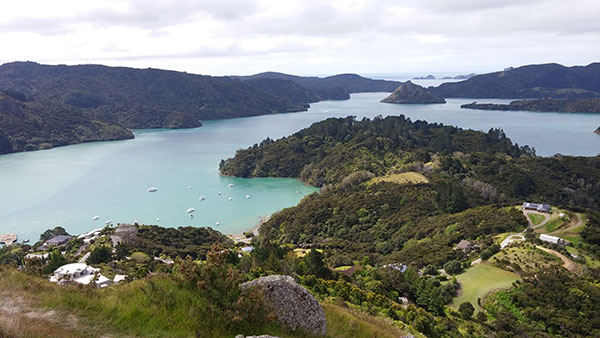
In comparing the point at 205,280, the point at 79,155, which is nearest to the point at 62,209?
the point at 79,155

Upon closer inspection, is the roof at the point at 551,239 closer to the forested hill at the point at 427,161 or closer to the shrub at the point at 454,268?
the shrub at the point at 454,268

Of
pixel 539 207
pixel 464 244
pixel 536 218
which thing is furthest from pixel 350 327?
pixel 539 207

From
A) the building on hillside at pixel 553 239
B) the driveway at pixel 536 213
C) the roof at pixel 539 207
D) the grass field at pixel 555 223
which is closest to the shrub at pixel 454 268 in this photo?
the building on hillside at pixel 553 239

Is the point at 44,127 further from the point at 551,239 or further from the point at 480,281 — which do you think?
the point at 551,239

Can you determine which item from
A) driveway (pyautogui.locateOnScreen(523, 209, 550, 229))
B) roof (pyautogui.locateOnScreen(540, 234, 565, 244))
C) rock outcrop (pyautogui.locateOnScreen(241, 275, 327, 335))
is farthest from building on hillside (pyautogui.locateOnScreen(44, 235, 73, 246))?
driveway (pyautogui.locateOnScreen(523, 209, 550, 229))

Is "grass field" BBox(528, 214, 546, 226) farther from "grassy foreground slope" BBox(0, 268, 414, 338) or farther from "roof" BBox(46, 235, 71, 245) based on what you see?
"roof" BBox(46, 235, 71, 245)
